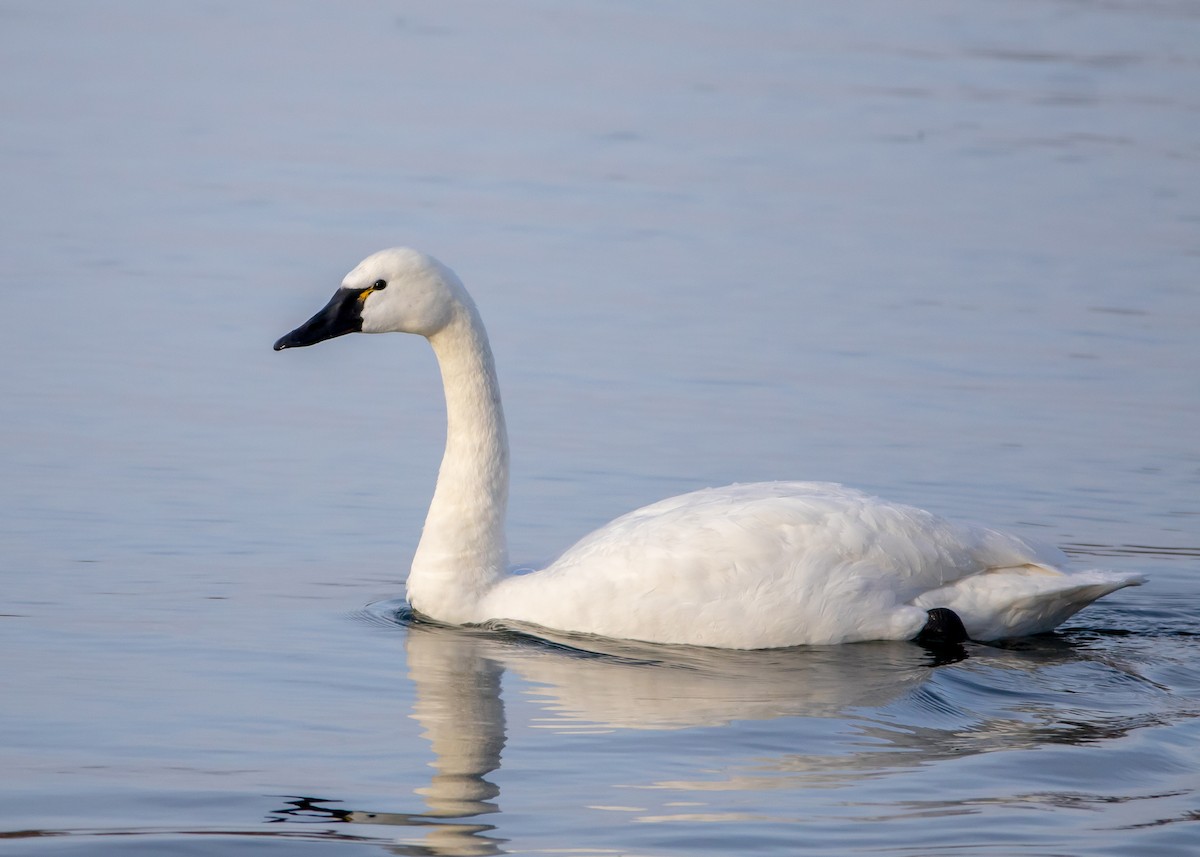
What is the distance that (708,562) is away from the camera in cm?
897

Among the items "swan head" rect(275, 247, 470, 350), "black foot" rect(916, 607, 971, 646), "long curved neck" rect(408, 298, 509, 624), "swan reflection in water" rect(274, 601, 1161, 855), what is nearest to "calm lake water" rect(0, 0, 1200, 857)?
"swan reflection in water" rect(274, 601, 1161, 855)

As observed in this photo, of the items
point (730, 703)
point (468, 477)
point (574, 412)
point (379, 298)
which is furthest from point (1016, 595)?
point (574, 412)

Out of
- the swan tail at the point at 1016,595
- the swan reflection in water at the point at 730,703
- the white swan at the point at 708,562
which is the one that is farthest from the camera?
the swan tail at the point at 1016,595

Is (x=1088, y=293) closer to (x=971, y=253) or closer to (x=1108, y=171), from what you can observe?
(x=971, y=253)

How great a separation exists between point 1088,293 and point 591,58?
1298 cm

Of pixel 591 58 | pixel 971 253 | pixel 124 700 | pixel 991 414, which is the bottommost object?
pixel 124 700

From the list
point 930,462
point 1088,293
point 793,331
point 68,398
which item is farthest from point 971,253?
point 68,398

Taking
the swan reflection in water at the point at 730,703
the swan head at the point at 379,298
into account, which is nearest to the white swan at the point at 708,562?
the swan head at the point at 379,298

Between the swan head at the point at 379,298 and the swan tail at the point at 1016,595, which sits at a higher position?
the swan head at the point at 379,298

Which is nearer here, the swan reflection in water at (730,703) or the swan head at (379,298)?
the swan reflection in water at (730,703)

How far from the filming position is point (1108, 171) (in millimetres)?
21000

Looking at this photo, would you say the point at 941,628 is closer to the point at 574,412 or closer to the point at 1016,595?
the point at 1016,595

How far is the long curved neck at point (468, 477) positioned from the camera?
31.4 ft

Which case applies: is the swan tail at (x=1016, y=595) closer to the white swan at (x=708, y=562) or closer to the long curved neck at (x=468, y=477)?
the white swan at (x=708, y=562)
